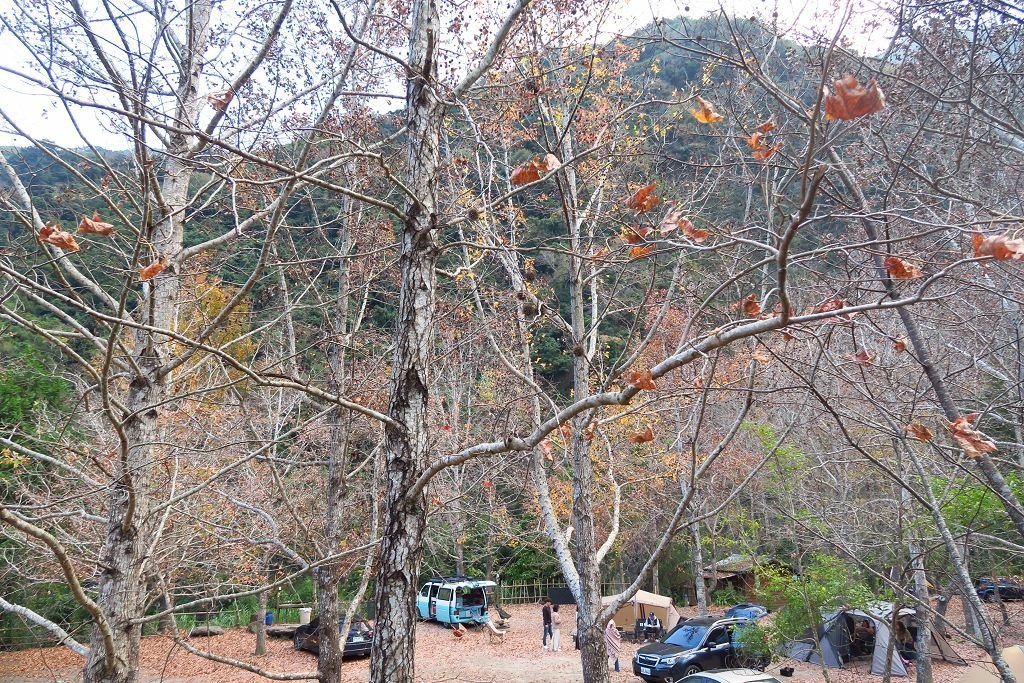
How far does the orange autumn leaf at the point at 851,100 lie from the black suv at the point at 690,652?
14.2m

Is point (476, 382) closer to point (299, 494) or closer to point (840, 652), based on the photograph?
point (299, 494)

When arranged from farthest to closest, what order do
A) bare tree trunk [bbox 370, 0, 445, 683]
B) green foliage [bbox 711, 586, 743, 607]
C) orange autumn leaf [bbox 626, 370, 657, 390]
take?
green foliage [bbox 711, 586, 743, 607] → bare tree trunk [bbox 370, 0, 445, 683] → orange autumn leaf [bbox 626, 370, 657, 390]

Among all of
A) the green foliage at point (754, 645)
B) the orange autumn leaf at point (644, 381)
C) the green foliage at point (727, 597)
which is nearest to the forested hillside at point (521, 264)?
the orange autumn leaf at point (644, 381)

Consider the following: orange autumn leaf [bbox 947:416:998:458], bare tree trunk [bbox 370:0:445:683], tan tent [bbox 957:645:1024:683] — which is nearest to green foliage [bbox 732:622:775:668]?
tan tent [bbox 957:645:1024:683]

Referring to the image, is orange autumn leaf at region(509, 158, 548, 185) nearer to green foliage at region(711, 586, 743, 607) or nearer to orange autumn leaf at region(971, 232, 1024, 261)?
orange autumn leaf at region(971, 232, 1024, 261)

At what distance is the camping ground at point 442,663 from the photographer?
1388 centimetres

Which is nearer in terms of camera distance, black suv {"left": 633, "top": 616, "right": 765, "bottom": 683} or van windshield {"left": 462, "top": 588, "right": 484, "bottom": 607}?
black suv {"left": 633, "top": 616, "right": 765, "bottom": 683}

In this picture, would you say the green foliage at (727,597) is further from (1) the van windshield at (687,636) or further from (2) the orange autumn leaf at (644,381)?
(2) the orange autumn leaf at (644,381)

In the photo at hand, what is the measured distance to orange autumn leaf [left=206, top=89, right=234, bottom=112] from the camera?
3.81 meters

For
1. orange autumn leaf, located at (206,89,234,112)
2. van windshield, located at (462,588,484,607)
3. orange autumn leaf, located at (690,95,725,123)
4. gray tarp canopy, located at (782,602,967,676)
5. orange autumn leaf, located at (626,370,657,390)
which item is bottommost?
gray tarp canopy, located at (782,602,967,676)

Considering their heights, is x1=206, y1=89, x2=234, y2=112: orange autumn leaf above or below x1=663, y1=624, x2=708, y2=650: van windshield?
above

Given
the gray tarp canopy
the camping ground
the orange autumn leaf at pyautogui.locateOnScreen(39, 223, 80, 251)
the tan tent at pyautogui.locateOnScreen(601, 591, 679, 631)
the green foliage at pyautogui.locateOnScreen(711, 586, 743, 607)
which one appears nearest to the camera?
the orange autumn leaf at pyautogui.locateOnScreen(39, 223, 80, 251)

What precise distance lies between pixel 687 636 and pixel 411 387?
1372cm

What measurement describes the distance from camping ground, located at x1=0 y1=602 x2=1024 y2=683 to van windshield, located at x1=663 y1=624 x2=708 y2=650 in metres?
1.35
